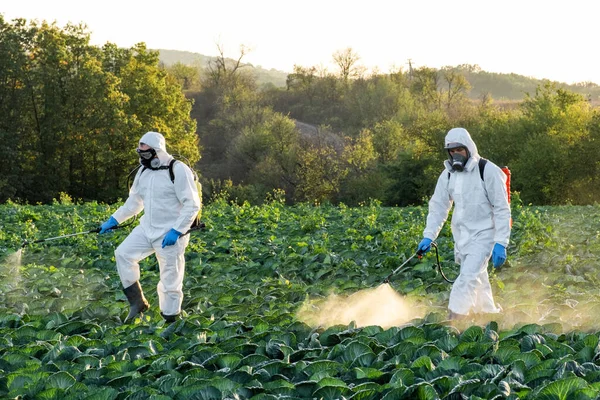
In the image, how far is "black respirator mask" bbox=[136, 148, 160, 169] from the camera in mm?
8219

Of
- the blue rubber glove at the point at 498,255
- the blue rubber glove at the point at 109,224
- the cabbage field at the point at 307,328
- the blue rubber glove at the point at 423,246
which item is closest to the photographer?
the cabbage field at the point at 307,328

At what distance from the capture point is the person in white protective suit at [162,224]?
8.15 meters

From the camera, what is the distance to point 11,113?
160 ft

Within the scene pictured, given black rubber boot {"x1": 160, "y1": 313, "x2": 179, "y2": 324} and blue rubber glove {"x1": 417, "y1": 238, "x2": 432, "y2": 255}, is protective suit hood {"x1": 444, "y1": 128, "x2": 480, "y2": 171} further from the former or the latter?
black rubber boot {"x1": 160, "y1": 313, "x2": 179, "y2": 324}

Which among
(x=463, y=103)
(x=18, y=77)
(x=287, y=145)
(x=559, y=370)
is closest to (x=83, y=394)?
(x=559, y=370)

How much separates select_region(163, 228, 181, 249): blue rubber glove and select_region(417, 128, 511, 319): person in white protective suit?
2851mm

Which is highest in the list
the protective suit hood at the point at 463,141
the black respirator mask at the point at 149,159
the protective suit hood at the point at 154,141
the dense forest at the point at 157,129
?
the protective suit hood at the point at 463,141

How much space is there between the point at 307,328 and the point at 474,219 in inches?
77.7

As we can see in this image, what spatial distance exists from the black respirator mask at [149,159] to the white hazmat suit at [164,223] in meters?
0.04

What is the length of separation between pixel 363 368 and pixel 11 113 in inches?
1869

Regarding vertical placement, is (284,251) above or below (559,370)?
below

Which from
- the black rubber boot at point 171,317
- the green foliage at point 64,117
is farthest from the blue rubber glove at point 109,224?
the green foliage at point 64,117

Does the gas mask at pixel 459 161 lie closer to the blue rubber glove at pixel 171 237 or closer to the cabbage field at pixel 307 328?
the cabbage field at pixel 307 328

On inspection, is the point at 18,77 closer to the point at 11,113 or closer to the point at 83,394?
the point at 11,113
